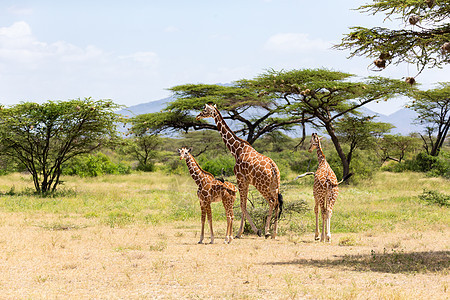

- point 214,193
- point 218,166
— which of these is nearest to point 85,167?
point 218,166

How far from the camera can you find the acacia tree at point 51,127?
20.7 meters

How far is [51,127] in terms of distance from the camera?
21.4 meters

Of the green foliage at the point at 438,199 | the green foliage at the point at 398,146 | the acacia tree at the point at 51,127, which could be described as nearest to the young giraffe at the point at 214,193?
the green foliage at the point at 438,199

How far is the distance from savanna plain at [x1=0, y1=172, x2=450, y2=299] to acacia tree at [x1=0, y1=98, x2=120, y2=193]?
605cm

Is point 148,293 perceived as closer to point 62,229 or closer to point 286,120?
point 62,229

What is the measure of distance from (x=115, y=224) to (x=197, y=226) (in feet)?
7.71

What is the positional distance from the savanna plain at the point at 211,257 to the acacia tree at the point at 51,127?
605 centimetres

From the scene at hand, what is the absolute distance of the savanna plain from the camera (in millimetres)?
6156

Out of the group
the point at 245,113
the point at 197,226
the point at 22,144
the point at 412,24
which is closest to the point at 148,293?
the point at 412,24

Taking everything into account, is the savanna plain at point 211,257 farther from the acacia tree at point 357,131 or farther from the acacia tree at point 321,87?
the acacia tree at point 357,131

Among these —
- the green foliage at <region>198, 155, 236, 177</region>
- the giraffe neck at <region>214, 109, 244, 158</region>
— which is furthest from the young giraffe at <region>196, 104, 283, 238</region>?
the green foliage at <region>198, 155, 236, 177</region>

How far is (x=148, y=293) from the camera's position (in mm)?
6027

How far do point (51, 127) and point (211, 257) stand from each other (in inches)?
619

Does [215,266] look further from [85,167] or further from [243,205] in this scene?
[85,167]
